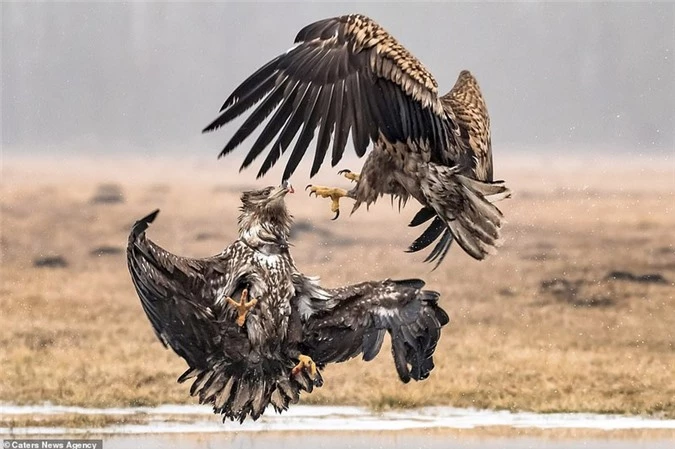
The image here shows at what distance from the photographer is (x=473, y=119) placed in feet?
22.3

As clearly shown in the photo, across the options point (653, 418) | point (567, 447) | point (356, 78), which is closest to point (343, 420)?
point (567, 447)

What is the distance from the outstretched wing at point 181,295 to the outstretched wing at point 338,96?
66cm

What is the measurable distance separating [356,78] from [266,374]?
1.44m

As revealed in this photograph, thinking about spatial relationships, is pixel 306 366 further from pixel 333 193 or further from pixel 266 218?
pixel 333 193

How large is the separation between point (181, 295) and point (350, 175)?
3.62 feet

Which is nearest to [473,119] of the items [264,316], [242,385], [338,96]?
[338,96]

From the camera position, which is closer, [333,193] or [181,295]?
[181,295]

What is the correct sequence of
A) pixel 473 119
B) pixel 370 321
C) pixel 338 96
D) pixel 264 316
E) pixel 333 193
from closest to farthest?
pixel 338 96 → pixel 264 316 → pixel 370 321 → pixel 333 193 → pixel 473 119

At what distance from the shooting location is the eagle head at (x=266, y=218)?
6.01 meters

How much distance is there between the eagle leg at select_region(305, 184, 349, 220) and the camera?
20.5 ft

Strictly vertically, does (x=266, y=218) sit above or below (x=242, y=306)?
above

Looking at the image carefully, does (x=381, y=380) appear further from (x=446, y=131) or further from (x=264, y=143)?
(x=264, y=143)

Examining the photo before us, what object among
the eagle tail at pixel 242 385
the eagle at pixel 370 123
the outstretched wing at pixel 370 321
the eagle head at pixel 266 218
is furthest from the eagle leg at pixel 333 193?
the eagle tail at pixel 242 385

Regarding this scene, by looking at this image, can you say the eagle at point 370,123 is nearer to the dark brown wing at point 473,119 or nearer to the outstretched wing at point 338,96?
the outstretched wing at point 338,96
